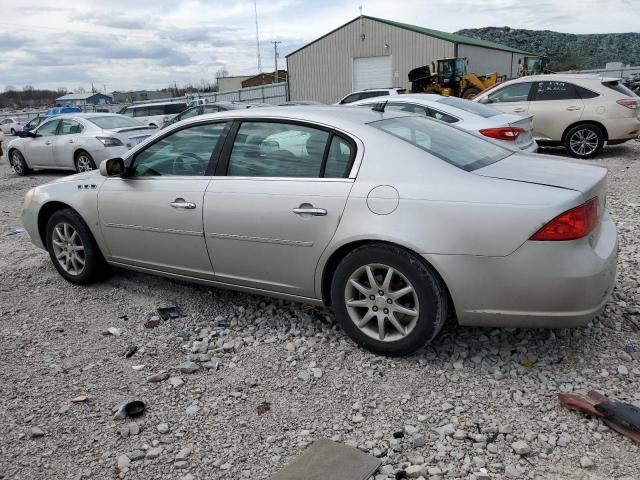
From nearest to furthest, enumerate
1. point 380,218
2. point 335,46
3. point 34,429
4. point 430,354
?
point 34,429 → point 380,218 → point 430,354 → point 335,46

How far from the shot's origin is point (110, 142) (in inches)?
442

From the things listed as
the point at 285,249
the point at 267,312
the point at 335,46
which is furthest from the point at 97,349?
the point at 335,46

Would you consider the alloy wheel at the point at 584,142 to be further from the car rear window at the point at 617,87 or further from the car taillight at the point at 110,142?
the car taillight at the point at 110,142

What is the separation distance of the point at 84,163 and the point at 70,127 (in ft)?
3.40

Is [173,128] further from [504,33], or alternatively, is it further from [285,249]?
[504,33]

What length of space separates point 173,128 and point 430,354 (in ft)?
8.27

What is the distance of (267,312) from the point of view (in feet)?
13.7

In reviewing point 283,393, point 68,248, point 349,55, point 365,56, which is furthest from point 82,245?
point 349,55

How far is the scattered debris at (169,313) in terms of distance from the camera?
A: 420 centimetres

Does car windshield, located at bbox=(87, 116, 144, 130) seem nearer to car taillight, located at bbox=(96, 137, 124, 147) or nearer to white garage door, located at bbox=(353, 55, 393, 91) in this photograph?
car taillight, located at bbox=(96, 137, 124, 147)

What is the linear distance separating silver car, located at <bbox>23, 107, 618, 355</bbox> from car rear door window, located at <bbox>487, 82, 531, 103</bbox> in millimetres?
8051

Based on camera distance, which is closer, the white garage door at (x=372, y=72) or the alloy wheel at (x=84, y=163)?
the alloy wheel at (x=84, y=163)

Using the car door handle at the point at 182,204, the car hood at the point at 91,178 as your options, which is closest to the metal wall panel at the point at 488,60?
the car hood at the point at 91,178

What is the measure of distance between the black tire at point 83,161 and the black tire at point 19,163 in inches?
90.9
